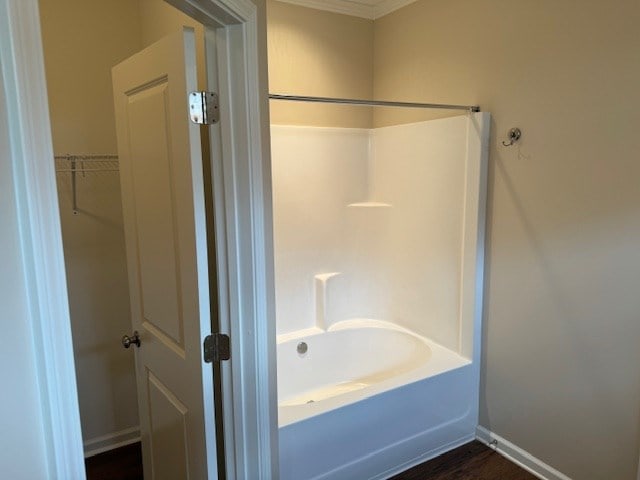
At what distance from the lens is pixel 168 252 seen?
58.2 inches

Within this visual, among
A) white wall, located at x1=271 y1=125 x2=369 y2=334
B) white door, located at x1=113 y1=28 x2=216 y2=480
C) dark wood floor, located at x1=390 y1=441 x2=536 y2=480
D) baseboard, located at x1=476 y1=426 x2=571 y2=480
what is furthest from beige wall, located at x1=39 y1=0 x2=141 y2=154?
baseboard, located at x1=476 y1=426 x2=571 y2=480

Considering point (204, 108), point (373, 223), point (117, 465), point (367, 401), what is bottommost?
point (117, 465)

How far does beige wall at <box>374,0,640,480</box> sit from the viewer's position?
1776 mm

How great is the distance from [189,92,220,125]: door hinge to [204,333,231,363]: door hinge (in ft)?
2.12

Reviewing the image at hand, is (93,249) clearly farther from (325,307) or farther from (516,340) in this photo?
(516,340)

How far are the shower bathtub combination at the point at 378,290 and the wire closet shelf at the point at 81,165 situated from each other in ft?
2.98

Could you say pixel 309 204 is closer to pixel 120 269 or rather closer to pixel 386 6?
pixel 120 269

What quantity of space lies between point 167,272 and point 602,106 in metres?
1.81

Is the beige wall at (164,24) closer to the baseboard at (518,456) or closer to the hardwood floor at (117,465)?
the hardwood floor at (117,465)

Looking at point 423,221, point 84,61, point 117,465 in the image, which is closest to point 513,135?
point 423,221

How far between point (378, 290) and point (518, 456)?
1272 mm

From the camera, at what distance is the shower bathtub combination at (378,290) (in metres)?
2.11

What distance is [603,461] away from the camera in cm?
192

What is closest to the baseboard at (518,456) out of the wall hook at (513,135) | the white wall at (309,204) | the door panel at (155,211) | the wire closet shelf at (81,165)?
the white wall at (309,204)
